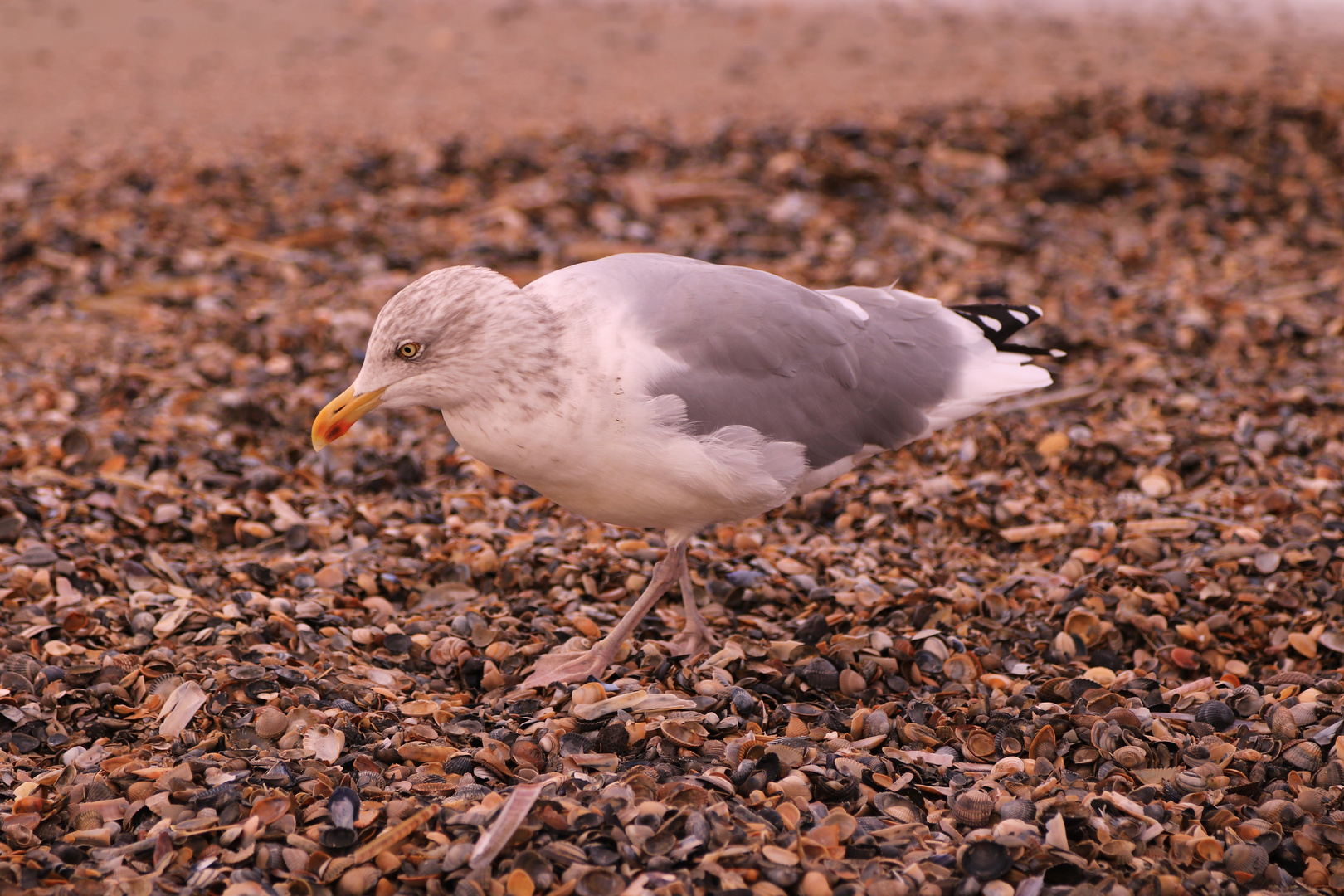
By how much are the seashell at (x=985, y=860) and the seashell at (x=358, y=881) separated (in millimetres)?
1349

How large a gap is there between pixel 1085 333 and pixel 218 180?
5497mm

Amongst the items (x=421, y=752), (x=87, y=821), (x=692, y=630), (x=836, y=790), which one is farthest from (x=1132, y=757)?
(x=87, y=821)

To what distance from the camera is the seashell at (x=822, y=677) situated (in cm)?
364

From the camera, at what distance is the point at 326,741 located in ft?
10.2

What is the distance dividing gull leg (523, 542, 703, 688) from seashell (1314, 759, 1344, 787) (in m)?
1.88

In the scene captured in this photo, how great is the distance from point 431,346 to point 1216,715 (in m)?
2.46

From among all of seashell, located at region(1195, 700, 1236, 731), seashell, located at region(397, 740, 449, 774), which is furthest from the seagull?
seashell, located at region(1195, 700, 1236, 731)

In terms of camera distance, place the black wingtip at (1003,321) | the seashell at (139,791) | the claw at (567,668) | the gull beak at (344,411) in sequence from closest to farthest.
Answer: the seashell at (139,791) < the gull beak at (344,411) < the claw at (567,668) < the black wingtip at (1003,321)

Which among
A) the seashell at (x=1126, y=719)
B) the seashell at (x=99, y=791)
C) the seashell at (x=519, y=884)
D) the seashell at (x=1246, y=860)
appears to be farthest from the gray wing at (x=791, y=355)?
the seashell at (x=99, y=791)

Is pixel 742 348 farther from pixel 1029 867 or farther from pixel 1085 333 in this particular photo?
pixel 1085 333

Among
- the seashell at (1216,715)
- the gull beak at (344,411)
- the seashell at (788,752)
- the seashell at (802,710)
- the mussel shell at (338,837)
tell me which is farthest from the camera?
the seashell at (802,710)

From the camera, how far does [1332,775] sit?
303 centimetres

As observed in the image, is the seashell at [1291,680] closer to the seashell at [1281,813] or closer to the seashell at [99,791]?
the seashell at [1281,813]

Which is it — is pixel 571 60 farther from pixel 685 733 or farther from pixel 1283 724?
pixel 1283 724
